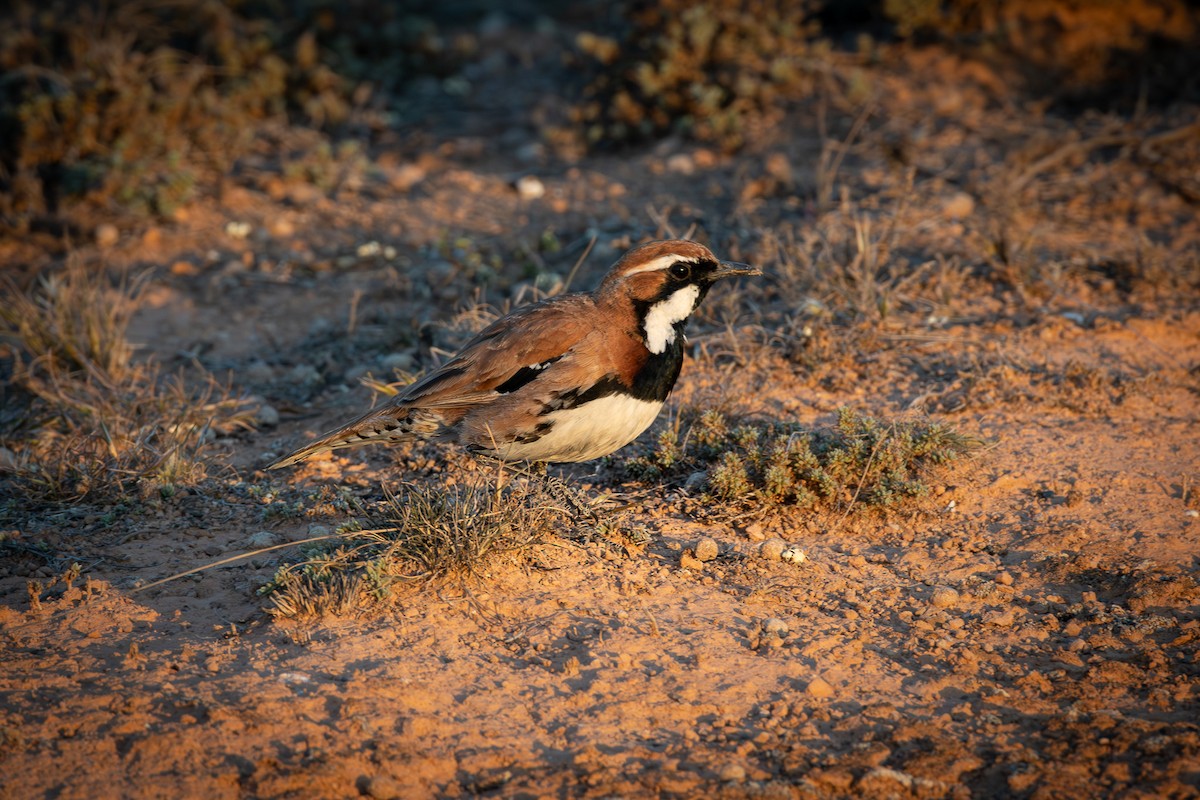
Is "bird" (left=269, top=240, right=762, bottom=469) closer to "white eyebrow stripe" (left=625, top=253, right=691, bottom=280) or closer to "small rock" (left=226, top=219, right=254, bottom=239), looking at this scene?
"white eyebrow stripe" (left=625, top=253, right=691, bottom=280)

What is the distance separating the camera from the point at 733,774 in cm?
369

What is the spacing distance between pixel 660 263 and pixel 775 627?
1854 mm

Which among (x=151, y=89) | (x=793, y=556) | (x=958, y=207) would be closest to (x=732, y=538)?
(x=793, y=556)

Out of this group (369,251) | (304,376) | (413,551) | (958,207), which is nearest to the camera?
(413,551)

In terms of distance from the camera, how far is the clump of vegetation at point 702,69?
31.7 feet

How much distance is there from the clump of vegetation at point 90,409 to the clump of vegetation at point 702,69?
15.4ft

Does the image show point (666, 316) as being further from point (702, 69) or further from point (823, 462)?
point (702, 69)

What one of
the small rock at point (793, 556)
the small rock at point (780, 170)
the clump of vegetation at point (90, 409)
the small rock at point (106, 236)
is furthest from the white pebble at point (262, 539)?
the small rock at point (780, 170)

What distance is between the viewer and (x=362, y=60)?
11.8 meters

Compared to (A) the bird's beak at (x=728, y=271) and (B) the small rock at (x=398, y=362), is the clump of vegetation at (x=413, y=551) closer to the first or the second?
(A) the bird's beak at (x=728, y=271)

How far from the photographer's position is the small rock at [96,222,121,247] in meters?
8.90

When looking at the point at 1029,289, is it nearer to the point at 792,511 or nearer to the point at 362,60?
the point at 792,511

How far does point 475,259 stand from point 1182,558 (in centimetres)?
518

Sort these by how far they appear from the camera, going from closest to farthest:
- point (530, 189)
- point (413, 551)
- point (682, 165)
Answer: point (413, 551) → point (530, 189) → point (682, 165)
